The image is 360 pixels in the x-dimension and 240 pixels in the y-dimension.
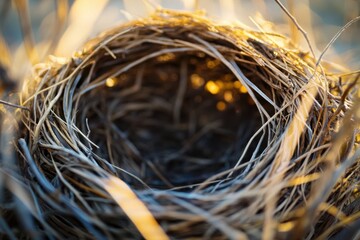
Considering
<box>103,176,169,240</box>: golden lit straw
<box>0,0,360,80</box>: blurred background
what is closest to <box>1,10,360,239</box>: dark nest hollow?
<box>103,176,169,240</box>: golden lit straw

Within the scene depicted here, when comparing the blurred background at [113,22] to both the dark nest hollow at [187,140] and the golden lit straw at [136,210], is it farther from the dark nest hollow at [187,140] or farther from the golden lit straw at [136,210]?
the golden lit straw at [136,210]

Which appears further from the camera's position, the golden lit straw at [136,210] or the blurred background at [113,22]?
the blurred background at [113,22]

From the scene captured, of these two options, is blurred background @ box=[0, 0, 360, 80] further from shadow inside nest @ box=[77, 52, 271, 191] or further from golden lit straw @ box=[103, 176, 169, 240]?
golden lit straw @ box=[103, 176, 169, 240]

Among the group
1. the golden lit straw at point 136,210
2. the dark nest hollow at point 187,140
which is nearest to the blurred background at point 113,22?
the dark nest hollow at point 187,140

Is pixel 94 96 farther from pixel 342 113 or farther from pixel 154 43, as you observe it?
pixel 342 113

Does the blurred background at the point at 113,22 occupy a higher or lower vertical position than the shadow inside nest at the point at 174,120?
higher

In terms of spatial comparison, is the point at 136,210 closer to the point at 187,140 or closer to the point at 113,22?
the point at 187,140

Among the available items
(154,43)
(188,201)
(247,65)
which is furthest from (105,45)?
(188,201)
